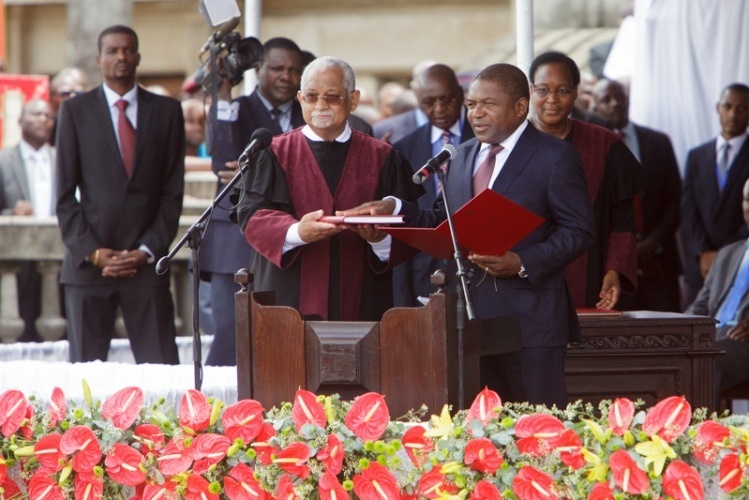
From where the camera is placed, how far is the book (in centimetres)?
554

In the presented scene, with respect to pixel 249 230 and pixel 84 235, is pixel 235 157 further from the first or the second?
Result: pixel 249 230

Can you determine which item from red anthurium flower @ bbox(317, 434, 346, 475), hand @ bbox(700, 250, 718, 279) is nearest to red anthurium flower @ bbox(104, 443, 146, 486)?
red anthurium flower @ bbox(317, 434, 346, 475)

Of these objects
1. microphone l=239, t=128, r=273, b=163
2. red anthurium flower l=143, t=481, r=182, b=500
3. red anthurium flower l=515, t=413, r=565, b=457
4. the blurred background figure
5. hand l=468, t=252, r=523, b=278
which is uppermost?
the blurred background figure

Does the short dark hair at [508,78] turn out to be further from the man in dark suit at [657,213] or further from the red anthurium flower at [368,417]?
the man in dark suit at [657,213]

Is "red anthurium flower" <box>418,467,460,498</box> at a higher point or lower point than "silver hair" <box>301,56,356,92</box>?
lower

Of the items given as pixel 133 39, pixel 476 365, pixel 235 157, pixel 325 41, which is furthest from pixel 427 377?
pixel 325 41

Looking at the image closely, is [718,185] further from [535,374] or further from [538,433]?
[538,433]

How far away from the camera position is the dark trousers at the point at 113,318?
7938 millimetres

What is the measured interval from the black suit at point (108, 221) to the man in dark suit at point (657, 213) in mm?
3015

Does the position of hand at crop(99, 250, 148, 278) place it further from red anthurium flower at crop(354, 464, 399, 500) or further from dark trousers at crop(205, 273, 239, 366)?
red anthurium flower at crop(354, 464, 399, 500)

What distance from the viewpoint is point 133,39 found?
7977 millimetres

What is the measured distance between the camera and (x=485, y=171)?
5.92 m

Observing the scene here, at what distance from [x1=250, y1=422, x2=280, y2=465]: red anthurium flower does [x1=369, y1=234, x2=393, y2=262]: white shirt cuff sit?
4.69 ft

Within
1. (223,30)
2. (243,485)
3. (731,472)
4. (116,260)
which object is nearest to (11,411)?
(243,485)
